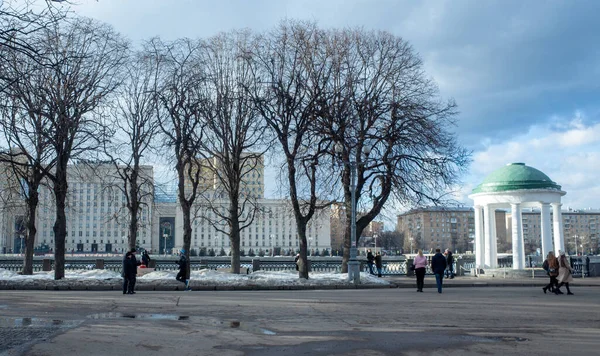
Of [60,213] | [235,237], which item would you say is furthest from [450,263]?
[60,213]

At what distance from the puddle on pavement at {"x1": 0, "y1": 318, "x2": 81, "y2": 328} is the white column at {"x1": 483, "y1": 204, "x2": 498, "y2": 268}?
103ft

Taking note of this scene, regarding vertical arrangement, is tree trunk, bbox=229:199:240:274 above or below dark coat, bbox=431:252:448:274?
Answer: above

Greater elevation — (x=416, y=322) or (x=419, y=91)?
(x=419, y=91)

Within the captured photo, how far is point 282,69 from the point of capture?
95.3 feet

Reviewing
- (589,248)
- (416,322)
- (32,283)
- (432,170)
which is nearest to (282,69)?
(432,170)

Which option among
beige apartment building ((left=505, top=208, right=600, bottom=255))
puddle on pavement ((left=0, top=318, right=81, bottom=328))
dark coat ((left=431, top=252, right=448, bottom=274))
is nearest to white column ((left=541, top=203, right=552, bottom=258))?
dark coat ((left=431, top=252, right=448, bottom=274))

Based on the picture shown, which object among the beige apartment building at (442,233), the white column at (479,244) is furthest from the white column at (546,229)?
the beige apartment building at (442,233)

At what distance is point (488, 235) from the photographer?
38812 millimetres

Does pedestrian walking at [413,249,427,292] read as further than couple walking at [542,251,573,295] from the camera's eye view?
Yes

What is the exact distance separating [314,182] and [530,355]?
20389mm

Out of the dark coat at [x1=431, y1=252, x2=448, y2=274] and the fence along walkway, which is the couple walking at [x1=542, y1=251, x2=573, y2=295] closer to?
the dark coat at [x1=431, y1=252, x2=448, y2=274]

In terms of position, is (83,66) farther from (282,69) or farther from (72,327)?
(72,327)

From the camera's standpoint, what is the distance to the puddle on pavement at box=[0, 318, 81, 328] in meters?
11.6

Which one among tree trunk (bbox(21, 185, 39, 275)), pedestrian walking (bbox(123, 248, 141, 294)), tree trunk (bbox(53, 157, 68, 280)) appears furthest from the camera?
tree trunk (bbox(21, 185, 39, 275))
